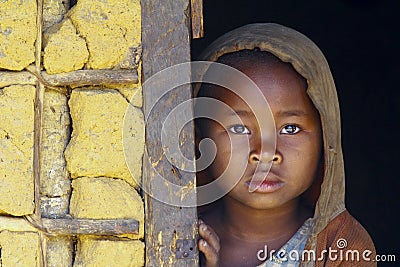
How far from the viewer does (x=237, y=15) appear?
4.89 metres

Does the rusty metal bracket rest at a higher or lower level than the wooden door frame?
lower

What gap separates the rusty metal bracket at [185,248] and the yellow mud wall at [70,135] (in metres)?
0.11

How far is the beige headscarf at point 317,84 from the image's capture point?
303 cm

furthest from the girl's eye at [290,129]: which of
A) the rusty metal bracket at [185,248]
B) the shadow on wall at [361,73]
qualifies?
the shadow on wall at [361,73]

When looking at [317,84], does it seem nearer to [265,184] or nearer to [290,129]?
[290,129]

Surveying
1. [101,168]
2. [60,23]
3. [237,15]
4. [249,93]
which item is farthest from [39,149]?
[237,15]

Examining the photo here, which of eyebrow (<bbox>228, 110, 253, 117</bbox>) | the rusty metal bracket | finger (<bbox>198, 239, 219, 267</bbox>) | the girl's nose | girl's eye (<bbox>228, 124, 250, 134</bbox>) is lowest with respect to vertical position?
finger (<bbox>198, 239, 219, 267</bbox>)

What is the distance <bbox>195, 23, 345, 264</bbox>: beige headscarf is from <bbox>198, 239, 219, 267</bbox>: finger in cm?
30

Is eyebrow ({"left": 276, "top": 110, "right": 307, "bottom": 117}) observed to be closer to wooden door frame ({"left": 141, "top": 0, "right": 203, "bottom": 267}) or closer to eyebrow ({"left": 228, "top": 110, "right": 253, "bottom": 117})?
eyebrow ({"left": 228, "top": 110, "right": 253, "bottom": 117})

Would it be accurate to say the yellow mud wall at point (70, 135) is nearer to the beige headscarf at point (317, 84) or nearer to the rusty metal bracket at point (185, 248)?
the rusty metal bracket at point (185, 248)

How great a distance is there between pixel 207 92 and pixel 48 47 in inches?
29.2

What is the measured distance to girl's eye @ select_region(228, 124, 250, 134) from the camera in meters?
3.10

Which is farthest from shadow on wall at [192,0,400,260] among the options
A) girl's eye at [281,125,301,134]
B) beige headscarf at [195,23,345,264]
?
girl's eye at [281,125,301,134]

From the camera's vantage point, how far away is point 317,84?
306 centimetres
